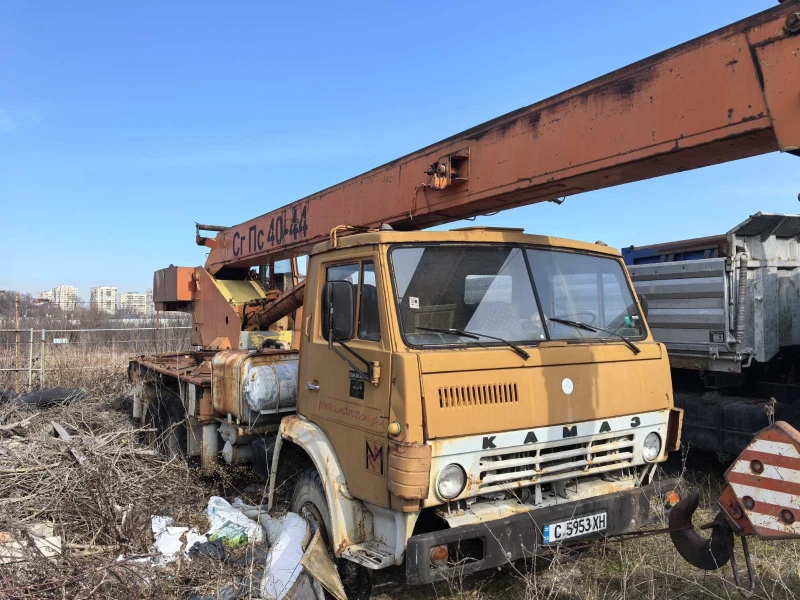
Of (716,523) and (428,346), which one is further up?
(428,346)

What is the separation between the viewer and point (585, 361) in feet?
12.1

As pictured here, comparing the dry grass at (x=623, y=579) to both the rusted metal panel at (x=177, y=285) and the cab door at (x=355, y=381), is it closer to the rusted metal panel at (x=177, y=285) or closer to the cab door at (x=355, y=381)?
the cab door at (x=355, y=381)

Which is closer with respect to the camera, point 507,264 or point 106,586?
point 106,586

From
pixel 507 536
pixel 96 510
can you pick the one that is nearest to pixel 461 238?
pixel 507 536

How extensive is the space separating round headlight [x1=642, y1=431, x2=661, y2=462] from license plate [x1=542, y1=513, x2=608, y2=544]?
0.59 m

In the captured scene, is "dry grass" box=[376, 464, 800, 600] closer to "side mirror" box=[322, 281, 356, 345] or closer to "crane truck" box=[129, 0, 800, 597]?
"crane truck" box=[129, 0, 800, 597]

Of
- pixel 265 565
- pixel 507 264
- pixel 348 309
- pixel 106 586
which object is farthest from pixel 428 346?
pixel 106 586

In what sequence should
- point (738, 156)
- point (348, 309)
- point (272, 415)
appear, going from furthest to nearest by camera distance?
point (272, 415) → point (348, 309) → point (738, 156)

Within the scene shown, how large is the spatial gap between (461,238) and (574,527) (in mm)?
1801

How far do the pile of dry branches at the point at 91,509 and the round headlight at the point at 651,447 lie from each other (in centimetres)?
287

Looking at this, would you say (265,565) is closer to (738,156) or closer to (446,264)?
(446,264)

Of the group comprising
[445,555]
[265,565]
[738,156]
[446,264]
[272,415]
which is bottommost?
[265,565]

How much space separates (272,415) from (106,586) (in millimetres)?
2064

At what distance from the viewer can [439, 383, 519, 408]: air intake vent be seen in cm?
321
